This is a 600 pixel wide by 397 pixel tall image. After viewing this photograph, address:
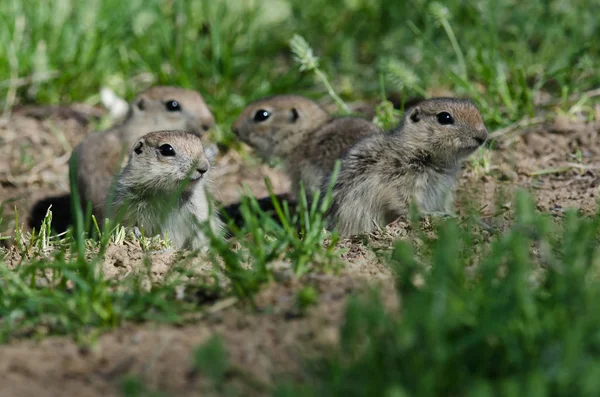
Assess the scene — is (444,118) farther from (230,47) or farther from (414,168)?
(230,47)

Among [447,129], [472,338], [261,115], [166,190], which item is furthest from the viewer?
[261,115]

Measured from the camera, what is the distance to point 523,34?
8.70 m

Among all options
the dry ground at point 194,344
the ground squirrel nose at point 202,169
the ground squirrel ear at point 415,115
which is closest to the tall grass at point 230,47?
the ground squirrel ear at point 415,115

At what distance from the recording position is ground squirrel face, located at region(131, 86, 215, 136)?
8.12 m

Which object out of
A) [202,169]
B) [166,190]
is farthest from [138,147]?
[202,169]

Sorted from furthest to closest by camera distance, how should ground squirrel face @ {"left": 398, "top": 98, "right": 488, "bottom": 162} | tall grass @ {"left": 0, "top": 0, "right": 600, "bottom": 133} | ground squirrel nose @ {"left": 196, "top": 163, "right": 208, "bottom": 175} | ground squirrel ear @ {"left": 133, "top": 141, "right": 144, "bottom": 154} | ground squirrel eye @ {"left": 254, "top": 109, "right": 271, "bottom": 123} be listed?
tall grass @ {"left": 0, "top": 0, "right": 600, "bottom": 133} < ground squirrel eye @ {"left": 254, "top": 109, "right": 271, "bottom": 123} < ground squirrel ear @ {"left": 133, "top": 141, "right": 144, "bottom": 154} < ground squirrel face @ {"left": 398, "top": 98, "right": 488, "bottom": 162} < ground squirrel nose @ {"left": 196, "top": 163, "right": 208, "bottom": 175}

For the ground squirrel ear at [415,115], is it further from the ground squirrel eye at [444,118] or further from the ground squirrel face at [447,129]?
the ground squirrel eye at [444,118]

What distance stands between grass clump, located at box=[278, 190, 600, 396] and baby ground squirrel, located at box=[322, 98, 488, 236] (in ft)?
8.88

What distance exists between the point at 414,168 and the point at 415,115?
1.31 ft

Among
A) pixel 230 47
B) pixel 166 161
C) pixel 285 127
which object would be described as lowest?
pixel 166 161

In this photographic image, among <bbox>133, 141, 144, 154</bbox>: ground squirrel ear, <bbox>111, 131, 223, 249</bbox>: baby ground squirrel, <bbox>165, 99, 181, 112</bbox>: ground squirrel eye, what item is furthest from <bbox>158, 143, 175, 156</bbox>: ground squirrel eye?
<bbox>165, 99, 181, 112</bbox>: ground squirrel eye

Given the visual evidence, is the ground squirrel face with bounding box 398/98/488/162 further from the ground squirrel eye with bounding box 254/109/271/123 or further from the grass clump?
the grass clump

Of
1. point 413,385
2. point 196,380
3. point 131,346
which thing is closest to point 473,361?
point 413,385

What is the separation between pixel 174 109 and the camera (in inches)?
324
